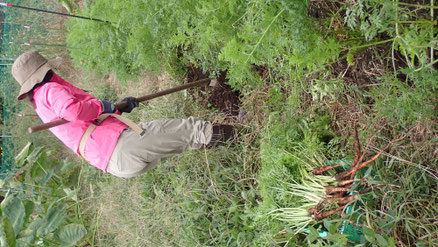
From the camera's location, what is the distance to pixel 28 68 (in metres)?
3.21

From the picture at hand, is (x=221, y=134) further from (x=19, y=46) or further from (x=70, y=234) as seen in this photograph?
(x=19, y=46)

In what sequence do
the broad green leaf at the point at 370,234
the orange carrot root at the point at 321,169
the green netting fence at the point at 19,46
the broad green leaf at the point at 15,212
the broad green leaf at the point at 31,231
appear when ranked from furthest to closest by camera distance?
the green netting fence at the point at 19,46
the broad green leaf at the point at 31,231
the broad green leaf at the point at 15,212
the orange carrot root at the point at 321,169
the broad green leaf at the point at 370,234

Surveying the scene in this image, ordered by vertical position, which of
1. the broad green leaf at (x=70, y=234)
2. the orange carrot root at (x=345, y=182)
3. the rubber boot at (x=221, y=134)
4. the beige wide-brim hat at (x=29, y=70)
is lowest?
the broad green leaf at (x=70, y=234)

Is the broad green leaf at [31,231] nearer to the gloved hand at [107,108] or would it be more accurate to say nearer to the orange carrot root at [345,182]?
the gloved hand at [107,108]

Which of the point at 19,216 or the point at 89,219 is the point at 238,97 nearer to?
the point at 19,216

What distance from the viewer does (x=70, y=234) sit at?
165 inches

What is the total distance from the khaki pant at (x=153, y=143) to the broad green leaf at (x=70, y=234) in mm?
1256

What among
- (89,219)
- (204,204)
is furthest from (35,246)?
(204,204)

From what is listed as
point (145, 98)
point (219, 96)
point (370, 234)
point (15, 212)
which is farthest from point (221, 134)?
point (15, 212)

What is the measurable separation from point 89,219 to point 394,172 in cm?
433

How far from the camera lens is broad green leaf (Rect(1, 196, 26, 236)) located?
3.71 m

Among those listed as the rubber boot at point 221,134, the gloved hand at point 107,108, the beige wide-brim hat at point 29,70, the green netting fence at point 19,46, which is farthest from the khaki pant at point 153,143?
the green netting fence at point 19,46

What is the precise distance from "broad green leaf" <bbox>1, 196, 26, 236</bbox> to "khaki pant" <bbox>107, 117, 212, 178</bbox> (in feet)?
3.89

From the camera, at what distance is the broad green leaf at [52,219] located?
400 centimetres
